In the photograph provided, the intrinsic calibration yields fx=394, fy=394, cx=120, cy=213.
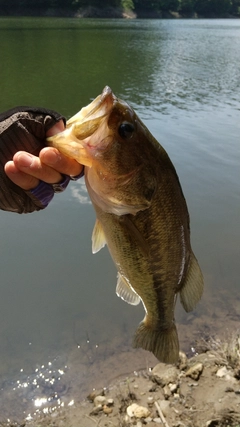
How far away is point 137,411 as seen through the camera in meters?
4.16

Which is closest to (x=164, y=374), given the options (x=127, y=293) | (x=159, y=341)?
(x=159, y=341)

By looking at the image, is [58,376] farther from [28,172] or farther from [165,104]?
[165,104]

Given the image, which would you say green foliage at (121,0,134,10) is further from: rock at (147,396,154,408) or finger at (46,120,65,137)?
finger at (46,120,65,137)

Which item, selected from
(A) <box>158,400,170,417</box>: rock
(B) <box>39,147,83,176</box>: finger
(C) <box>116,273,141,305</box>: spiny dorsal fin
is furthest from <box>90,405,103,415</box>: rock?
(B) <box>39,147,83,176</box>: finger

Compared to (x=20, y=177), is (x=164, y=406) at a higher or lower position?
lower

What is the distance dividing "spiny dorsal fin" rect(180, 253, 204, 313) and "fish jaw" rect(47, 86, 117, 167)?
1.05 metres

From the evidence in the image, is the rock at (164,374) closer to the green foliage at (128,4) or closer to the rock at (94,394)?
the rock at (94,394)

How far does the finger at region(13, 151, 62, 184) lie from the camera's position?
2.01m

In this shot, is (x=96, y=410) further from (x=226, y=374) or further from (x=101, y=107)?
(x=101, y=107)

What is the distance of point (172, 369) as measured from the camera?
15.7 ft

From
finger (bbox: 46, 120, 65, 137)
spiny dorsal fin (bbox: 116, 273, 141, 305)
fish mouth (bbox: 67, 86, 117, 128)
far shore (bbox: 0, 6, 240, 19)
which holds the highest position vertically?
far shore (bbox: 0, 6, 240, 19)

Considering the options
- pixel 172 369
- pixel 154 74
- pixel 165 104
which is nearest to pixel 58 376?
pixel 172 369

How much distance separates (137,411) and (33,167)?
10.6ft

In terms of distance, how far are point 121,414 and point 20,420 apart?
3.65 feet
